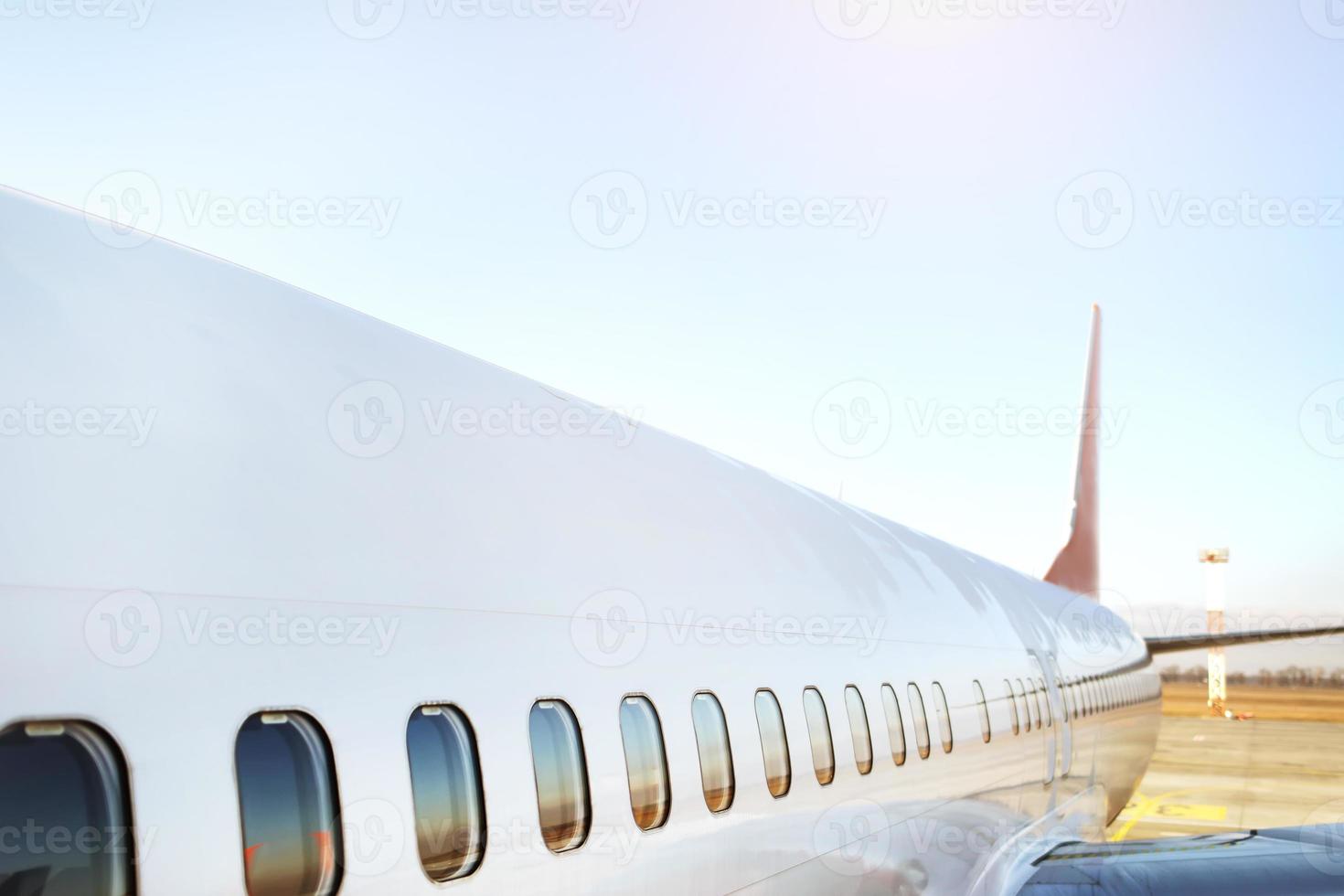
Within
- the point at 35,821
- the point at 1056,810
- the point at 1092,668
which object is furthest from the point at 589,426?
the point at 1092,668

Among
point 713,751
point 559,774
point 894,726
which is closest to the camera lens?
point 559,774

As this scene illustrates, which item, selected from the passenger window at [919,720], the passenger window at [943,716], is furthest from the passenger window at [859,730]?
the passenger window at [943,716]

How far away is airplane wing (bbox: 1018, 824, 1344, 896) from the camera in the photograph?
25.1ft

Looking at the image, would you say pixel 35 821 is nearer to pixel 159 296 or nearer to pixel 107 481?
pixel 107 481

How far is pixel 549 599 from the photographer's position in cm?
344

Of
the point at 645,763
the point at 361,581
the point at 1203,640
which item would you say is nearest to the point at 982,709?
the point at 645,763

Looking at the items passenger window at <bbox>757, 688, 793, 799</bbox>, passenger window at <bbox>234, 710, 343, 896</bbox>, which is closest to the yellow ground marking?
passenger window at <bbox>757, 688, 793, 799</bbox>

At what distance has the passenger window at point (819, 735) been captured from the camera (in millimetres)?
5168

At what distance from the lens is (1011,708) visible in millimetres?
9500

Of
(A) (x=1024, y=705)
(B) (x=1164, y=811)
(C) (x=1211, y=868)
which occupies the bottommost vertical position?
(B) (x=1164, y=811)

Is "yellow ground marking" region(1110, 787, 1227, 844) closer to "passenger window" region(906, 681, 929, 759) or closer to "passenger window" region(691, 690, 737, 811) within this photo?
"passenger window" region(906, 681, 929, 759)

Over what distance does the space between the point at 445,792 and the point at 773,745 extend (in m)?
2.21

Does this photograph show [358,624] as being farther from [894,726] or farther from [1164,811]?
[1164,811]

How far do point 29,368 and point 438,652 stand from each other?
1.14 meters
